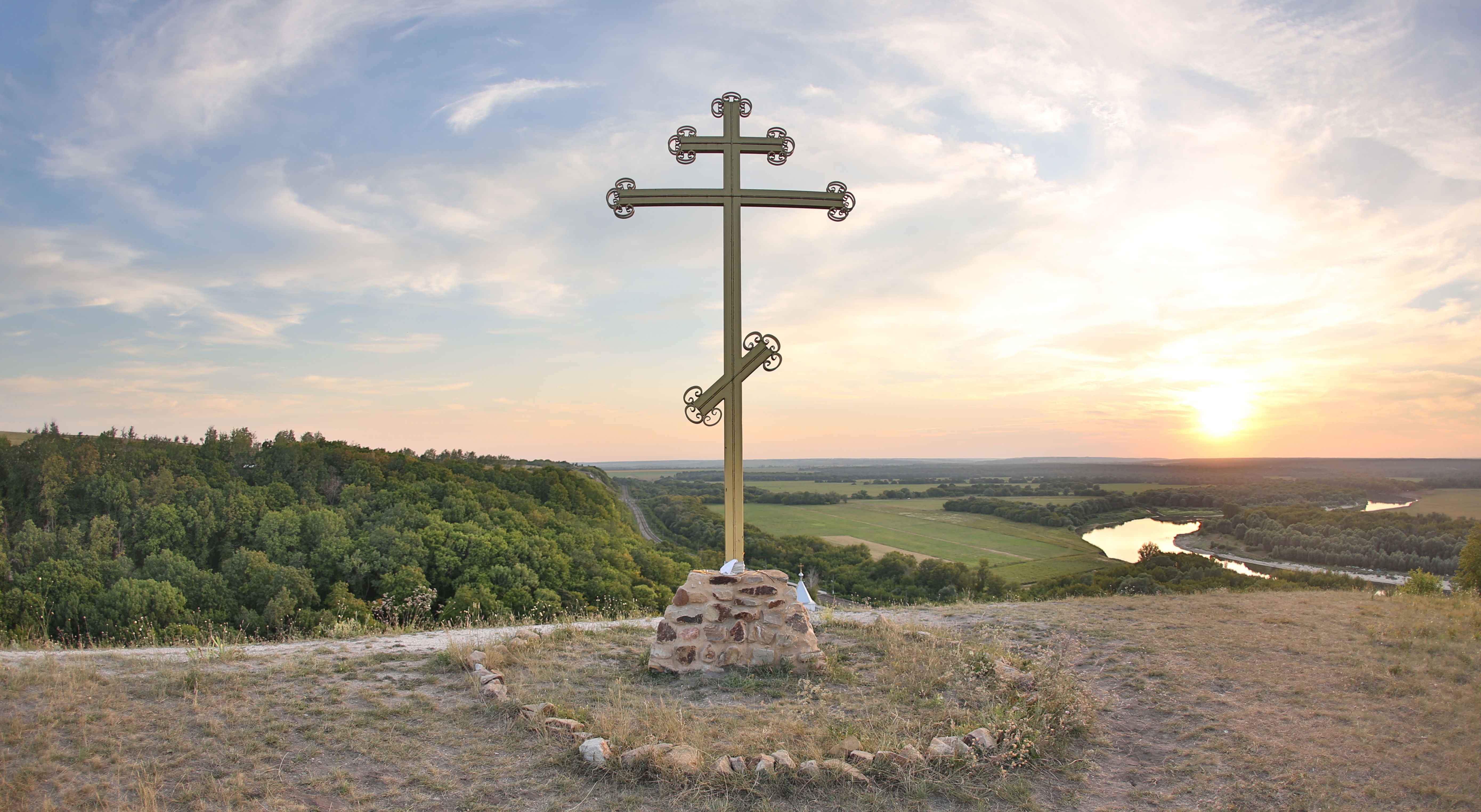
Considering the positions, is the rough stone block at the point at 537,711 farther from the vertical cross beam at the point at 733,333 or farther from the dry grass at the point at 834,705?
the vertical cross beam at the point at 733,333

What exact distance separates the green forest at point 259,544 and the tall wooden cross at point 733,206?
5000 mm

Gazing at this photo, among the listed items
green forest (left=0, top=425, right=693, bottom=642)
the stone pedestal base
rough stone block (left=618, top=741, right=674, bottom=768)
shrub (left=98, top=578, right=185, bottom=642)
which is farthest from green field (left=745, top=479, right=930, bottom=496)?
rough stone block (left=618, top=741, right=674, bottom=768)

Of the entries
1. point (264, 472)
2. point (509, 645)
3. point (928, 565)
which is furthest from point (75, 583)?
point (928, 565)

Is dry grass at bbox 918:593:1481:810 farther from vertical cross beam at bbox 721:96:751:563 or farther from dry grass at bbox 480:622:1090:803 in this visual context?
vertical cross beam at bbox 721:96:751:563

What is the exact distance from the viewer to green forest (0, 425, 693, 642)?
16.9 metres

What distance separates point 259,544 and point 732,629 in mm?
20897

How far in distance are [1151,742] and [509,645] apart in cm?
627

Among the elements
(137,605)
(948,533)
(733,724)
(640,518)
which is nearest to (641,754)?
(733,724)

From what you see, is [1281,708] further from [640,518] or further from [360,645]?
[640,518]

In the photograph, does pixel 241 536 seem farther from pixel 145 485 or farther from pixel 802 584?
pixel 802 584

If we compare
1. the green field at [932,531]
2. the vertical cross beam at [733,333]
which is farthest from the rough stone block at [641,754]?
the green field at [932,531]

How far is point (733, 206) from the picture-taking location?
7.84 m

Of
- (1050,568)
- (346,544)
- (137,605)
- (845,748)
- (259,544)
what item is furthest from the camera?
(1050,568)

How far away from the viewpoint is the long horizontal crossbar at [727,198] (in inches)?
307
